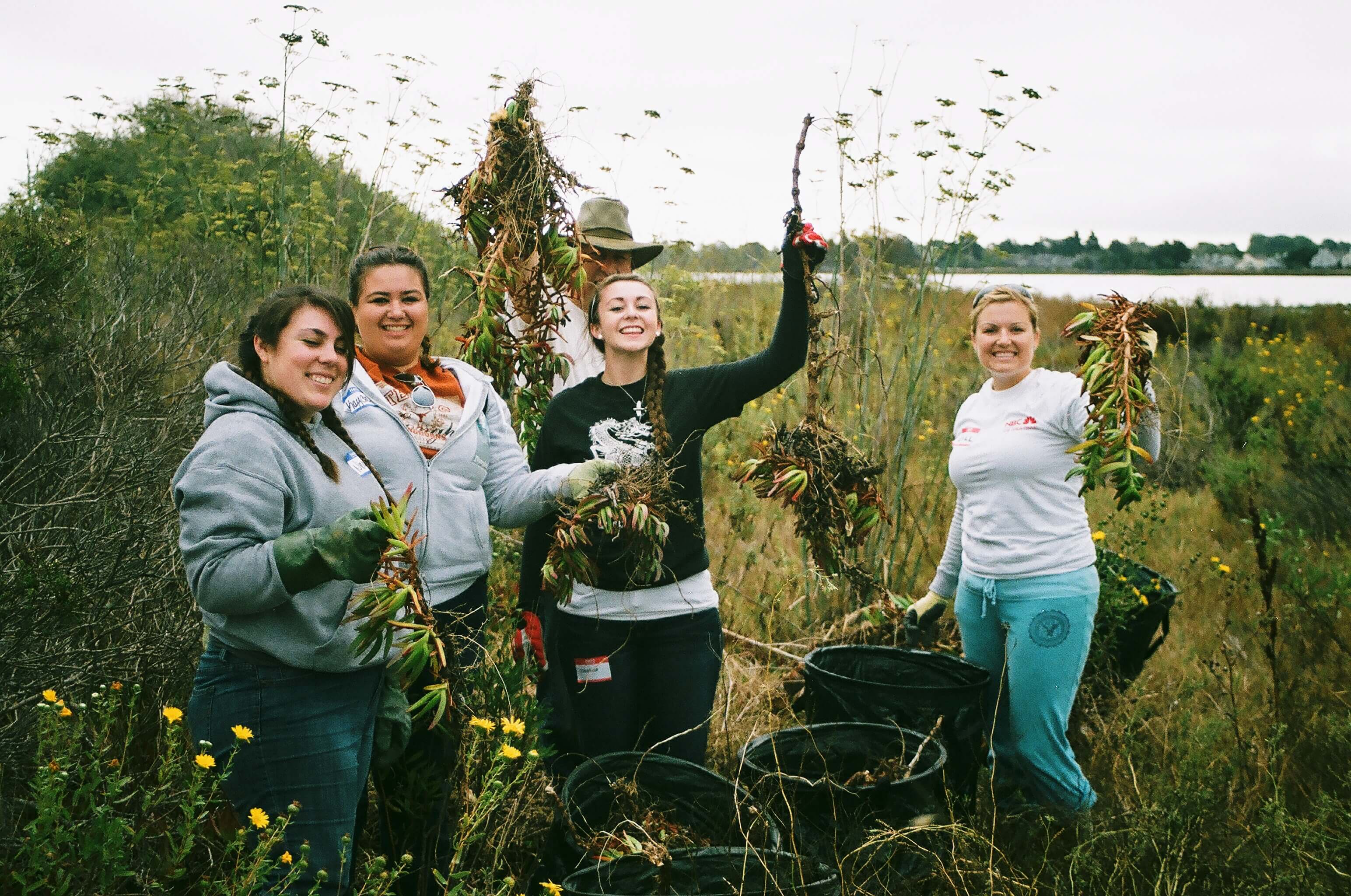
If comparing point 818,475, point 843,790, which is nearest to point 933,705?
point 843,790

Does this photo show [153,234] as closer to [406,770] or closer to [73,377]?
[73,377]

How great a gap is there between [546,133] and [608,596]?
1476 mm

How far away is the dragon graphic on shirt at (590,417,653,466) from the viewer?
265 centimetres

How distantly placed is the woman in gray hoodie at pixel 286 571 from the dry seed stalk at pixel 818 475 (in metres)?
1.16

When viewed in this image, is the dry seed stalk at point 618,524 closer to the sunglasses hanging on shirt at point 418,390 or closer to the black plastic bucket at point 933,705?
the sunglasses hanging on shirt at point 418,390

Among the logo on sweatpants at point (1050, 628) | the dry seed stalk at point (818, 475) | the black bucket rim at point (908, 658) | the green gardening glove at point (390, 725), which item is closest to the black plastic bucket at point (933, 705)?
the black bucket rim at point (908, 658)

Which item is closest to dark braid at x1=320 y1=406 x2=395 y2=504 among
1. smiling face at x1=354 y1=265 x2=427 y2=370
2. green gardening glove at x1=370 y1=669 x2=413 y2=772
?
smiling face at x1=354 y1=265 x2=427 y2=370

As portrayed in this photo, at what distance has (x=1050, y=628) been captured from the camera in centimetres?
284

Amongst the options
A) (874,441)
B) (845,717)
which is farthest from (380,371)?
(874,441)

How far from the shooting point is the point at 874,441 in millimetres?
4129

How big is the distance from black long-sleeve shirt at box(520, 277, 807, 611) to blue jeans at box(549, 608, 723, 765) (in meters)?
0.15

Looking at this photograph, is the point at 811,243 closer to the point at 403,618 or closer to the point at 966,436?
the point at 966,436

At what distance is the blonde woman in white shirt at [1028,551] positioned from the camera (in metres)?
2.85

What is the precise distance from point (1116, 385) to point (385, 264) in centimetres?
192
